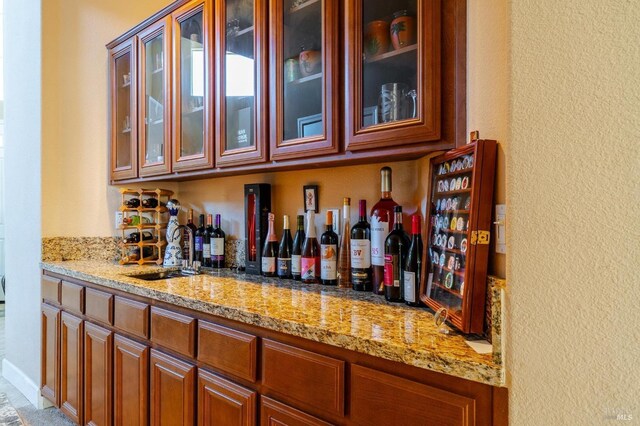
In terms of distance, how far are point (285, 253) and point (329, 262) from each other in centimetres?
29

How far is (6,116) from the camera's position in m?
2.96

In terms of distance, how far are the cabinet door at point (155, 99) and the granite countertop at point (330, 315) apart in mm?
713

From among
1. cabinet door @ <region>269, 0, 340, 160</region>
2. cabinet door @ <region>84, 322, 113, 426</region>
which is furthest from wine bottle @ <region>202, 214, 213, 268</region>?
cabinet door @ <region>269, 0, 340, 160</region>

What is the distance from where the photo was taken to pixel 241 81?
1803 millimetres

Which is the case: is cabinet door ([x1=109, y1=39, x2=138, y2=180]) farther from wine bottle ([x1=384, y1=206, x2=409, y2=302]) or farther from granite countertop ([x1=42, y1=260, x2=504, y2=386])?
wine bottle ([x1=384, y1=206, x2=409, y2=302])

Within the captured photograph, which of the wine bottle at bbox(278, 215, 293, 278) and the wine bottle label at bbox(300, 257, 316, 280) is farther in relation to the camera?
the wine bottle at bbox(278, 215, 293, 278)

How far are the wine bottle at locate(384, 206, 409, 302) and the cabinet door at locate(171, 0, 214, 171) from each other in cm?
102

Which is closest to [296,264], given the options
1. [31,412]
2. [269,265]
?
[269,265]

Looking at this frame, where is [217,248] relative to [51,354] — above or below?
above

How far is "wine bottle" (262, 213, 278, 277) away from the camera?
1.94 m

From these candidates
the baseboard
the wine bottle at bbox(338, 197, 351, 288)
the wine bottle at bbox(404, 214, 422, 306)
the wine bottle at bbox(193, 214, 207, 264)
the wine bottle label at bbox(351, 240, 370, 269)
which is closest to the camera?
the wine bottle at bbox(404, 214, 422, 306)

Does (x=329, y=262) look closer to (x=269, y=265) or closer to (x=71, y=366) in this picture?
(x=269, y=265)

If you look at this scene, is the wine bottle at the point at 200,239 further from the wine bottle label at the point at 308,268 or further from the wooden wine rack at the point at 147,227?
the wine bottle label at the point at 308,268

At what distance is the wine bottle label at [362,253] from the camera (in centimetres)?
156
